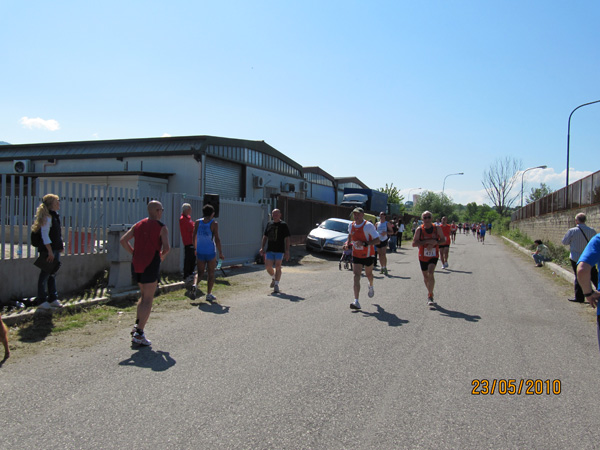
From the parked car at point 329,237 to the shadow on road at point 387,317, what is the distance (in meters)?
9.83

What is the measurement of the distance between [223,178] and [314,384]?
20.5 meters

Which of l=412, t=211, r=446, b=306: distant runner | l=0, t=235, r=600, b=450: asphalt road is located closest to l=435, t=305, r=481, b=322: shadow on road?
l=0, t=235, r=600, b=450: asphalt road

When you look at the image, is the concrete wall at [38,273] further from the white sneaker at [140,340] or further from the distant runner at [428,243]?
the distant runner at [428,243]

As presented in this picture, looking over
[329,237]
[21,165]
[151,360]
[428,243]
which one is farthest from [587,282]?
[21,165]

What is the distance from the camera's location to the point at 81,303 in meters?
7.25

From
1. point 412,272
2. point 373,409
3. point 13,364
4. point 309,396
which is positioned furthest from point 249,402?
point 412,272

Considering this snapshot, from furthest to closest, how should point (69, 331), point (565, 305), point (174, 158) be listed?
point (174, 158)
point (565, 305)
point (69, 331)

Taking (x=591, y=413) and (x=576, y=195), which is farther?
(x=576, y=195)

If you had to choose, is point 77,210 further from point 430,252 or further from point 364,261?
point 430,252

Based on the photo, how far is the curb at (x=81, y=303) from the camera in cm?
615

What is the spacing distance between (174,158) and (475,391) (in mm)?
20439

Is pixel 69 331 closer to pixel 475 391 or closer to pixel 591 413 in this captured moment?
pixel 475 391

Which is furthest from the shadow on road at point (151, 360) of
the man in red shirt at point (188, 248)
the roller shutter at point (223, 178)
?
the roller shutter at point (223, 178)

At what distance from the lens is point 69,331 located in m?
6.08
